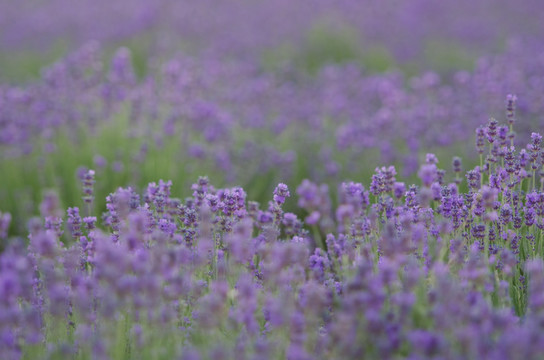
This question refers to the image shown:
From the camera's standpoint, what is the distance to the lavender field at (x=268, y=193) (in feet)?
6.33

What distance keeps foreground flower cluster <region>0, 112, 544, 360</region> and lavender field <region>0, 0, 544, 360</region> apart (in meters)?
0.01

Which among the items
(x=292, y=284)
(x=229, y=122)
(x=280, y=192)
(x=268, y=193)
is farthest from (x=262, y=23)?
(x=292, y=284)

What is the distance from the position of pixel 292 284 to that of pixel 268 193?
2.60 metres

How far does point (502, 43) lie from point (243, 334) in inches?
401

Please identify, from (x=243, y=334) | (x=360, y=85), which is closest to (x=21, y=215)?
(x=243, y=334)

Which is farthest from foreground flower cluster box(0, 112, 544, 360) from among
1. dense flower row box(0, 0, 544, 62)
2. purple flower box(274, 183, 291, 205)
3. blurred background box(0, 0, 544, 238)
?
dense flower row box(0, 0, 544, 62)

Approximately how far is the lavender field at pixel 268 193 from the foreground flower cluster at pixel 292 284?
0.04 feet

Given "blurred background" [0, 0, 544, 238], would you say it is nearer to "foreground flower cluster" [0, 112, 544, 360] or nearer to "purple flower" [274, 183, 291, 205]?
"foreground flower cluster" [0, 112, 544, 360]

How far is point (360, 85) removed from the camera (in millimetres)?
7246

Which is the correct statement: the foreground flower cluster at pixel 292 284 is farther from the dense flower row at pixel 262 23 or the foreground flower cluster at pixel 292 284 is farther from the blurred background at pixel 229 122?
the dense flower row at pixel 262 23

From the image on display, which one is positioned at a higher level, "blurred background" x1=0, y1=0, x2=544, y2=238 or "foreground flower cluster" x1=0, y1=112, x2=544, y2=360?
"blurred background" x1=0, y1=0, x2=544, y2=238

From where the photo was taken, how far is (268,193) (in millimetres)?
5066

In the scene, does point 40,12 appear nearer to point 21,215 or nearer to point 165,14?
point 165,14

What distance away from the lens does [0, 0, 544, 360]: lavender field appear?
1930 millimetres
